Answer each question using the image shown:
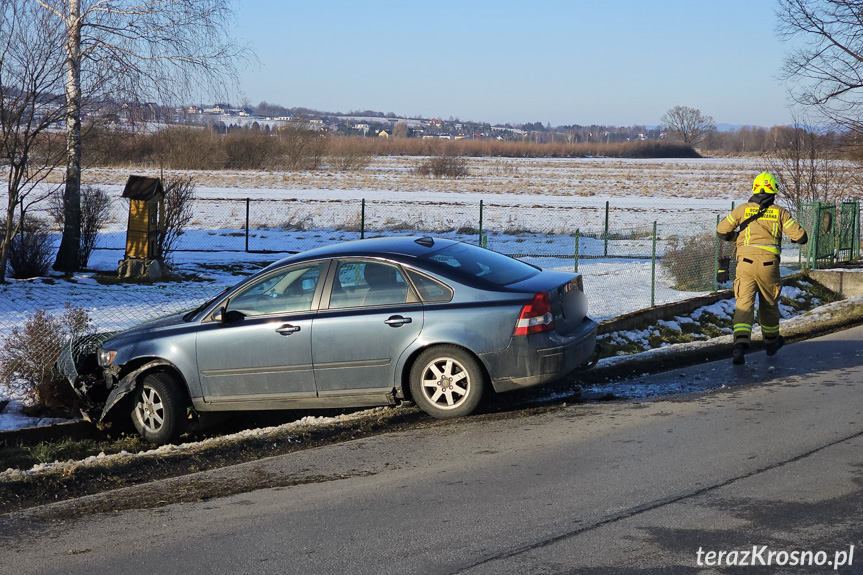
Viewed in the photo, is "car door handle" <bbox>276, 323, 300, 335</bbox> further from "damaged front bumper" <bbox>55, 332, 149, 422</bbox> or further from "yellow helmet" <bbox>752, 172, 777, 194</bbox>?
"yellow helmet" <bbox>752, 172, 777, 194</bbox>

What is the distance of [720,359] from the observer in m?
9.53

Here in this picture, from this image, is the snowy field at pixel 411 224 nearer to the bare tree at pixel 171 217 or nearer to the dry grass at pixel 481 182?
the dry grass at pixel 481 182

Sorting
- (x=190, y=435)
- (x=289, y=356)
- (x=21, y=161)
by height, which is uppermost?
(x=21, y=161)

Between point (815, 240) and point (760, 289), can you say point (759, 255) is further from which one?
point (815, 240)

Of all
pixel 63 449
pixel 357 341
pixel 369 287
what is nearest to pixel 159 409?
pixel 63 449

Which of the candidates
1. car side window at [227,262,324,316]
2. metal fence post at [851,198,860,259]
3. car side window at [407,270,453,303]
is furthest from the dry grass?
car side window at [407,270,453,303]

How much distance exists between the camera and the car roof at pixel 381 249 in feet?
24.1

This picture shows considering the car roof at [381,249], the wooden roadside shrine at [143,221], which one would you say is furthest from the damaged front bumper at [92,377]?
the wooden roadside shrine at [143,221]

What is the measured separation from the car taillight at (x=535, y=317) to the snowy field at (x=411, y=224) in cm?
548

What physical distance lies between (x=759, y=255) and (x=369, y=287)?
450 cm

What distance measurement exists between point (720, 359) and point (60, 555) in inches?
281

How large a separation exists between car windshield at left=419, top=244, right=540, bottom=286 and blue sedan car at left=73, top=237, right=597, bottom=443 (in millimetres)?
21

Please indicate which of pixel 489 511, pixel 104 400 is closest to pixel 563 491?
pixel 489 511

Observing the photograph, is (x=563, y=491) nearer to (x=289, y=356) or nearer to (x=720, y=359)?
(x=289, y=356)
